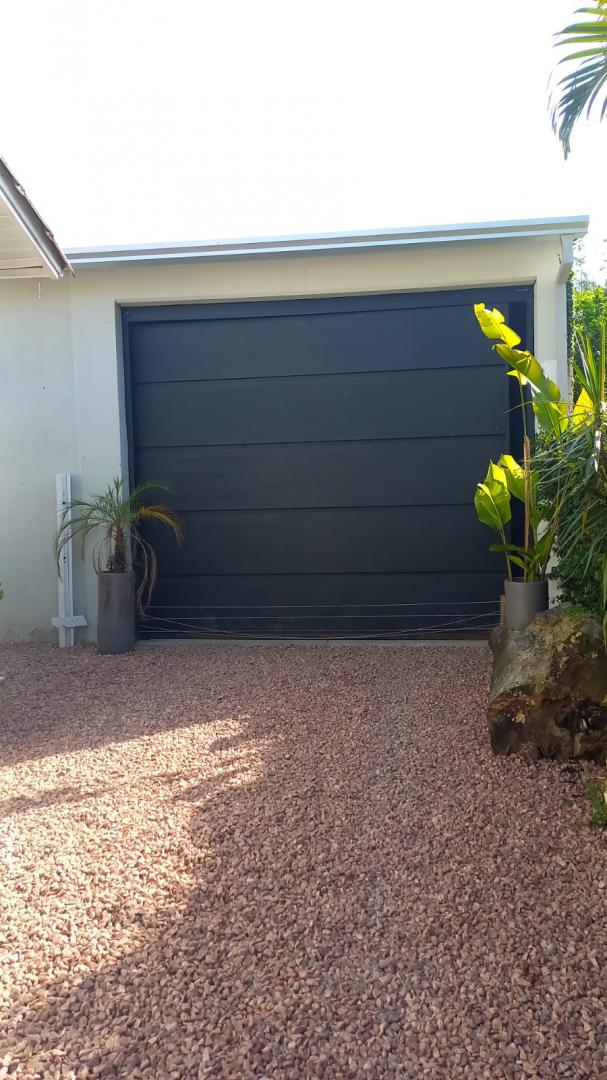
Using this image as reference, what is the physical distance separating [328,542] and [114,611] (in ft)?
5.53

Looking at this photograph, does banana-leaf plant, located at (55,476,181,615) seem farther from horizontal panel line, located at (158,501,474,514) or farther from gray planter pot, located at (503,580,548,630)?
gray planter pot, located at (503,580,548,630)

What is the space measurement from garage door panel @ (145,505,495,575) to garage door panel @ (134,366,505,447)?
600mm

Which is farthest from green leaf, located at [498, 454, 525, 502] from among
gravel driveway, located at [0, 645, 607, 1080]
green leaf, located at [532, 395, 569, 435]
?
gravel driveway, located at [0, 645, 607, 1080]

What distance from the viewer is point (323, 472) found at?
19.9 ft

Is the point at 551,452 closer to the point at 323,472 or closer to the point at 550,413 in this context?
the point at 550,413

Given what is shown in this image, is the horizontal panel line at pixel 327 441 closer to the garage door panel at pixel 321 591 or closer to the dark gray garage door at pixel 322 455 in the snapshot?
the dark gray garage door at pixel 322 455

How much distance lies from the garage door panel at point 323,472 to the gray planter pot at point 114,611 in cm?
80

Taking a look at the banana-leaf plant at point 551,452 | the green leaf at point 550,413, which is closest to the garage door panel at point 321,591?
the banana-leaf plant at point 551,452

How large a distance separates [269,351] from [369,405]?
883 mm

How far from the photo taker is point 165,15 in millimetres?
7156

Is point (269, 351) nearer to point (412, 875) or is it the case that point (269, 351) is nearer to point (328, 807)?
point (328, 807)

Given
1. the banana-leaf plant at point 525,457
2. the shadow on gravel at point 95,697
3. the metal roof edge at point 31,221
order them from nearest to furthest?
1. the shadow on gravel at point 95,697
2. the metal roof edge at point 31,221
3. the banana-leaf plant at point 525,457

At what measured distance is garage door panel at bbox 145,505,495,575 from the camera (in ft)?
19.5

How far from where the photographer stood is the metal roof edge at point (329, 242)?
5.33m
